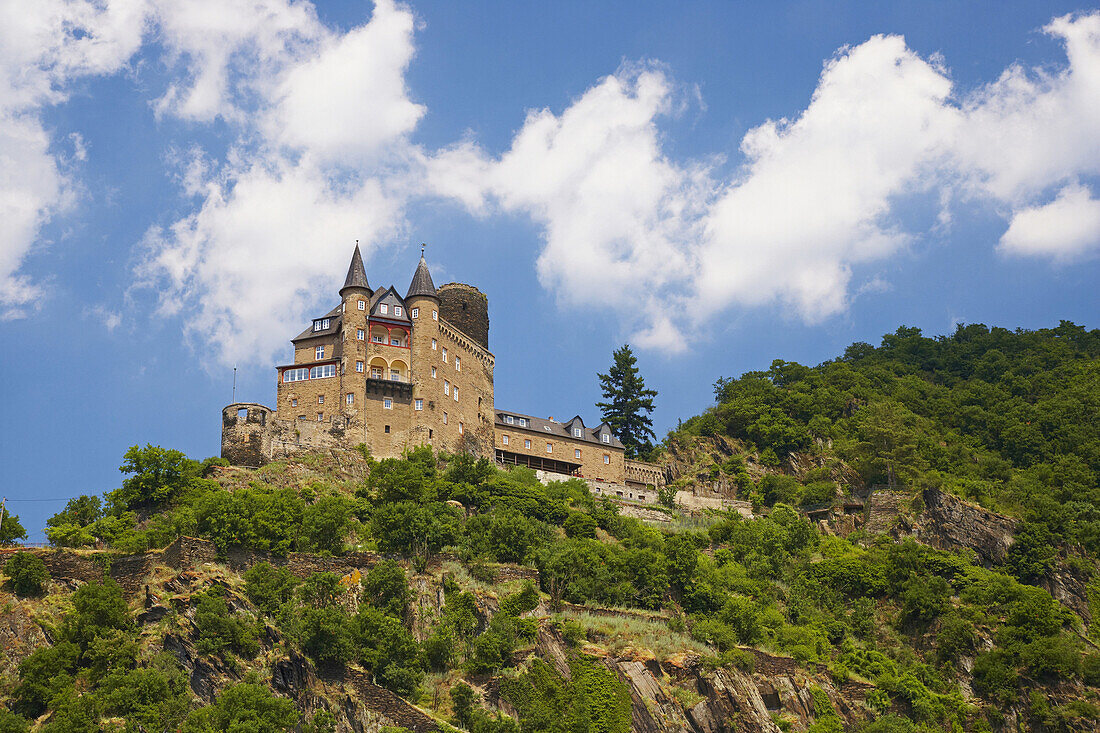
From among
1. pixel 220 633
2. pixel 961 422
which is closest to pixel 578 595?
pixel 220 633

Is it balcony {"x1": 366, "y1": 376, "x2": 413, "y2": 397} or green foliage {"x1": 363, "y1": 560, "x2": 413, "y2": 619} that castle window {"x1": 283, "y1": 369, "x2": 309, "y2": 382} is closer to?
balcony {"x1": 366, "y1": 376, "x2": 413, "y2": 397}

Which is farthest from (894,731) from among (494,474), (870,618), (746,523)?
(494,474)

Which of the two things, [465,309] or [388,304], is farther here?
[465,309]

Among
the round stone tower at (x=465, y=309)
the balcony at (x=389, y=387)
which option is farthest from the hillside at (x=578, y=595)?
the round stone tower at (x=465, y=309)

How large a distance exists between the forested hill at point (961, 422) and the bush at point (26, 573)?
55.5 metres

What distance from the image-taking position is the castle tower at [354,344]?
77062 mm

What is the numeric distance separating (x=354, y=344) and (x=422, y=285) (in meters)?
7.71

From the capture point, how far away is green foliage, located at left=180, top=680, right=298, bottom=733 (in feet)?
146

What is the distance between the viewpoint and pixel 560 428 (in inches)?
3622

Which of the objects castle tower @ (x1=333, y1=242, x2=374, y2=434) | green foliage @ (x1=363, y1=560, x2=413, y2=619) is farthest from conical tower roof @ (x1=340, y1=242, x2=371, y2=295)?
green foliage @ (x1=363, y1=560, x2=413, y2=619)

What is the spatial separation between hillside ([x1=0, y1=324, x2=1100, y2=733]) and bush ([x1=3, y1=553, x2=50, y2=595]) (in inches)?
5.7

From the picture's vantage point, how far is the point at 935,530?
76125 mm

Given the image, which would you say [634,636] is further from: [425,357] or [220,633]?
[425,357]

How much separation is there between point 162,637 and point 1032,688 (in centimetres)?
4633
